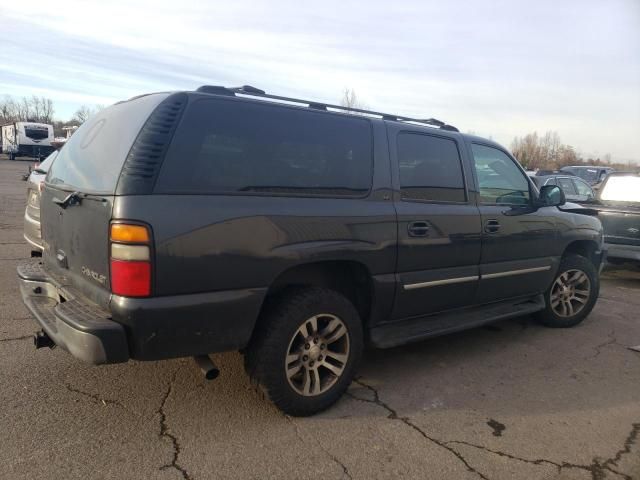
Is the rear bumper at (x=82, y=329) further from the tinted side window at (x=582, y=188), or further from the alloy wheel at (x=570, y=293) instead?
the tinted side window at (x=582, y=188)

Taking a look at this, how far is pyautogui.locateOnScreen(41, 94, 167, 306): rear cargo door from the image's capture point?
107 inches

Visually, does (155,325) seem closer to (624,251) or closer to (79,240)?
(79,240)

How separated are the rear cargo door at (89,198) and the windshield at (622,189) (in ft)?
25.1

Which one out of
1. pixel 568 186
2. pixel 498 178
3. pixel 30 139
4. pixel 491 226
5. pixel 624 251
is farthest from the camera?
pixel 30 139

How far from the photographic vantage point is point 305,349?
3.21 meters

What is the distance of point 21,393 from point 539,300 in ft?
14.6

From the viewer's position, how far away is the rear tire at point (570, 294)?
5.25m

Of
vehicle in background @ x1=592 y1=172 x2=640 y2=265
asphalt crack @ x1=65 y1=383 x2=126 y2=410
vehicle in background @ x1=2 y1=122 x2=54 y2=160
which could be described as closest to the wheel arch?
asphalt crack @ x1=65 y1=383 x2=126 y2=410

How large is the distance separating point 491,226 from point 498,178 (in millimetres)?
580

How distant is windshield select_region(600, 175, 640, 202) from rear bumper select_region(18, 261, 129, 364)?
7.99 m

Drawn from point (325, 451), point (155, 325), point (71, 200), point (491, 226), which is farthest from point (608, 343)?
point (71, 200)

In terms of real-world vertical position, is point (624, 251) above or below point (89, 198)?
below

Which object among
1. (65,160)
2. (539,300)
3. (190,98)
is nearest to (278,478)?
(190,98)

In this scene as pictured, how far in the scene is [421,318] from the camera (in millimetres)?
3953
